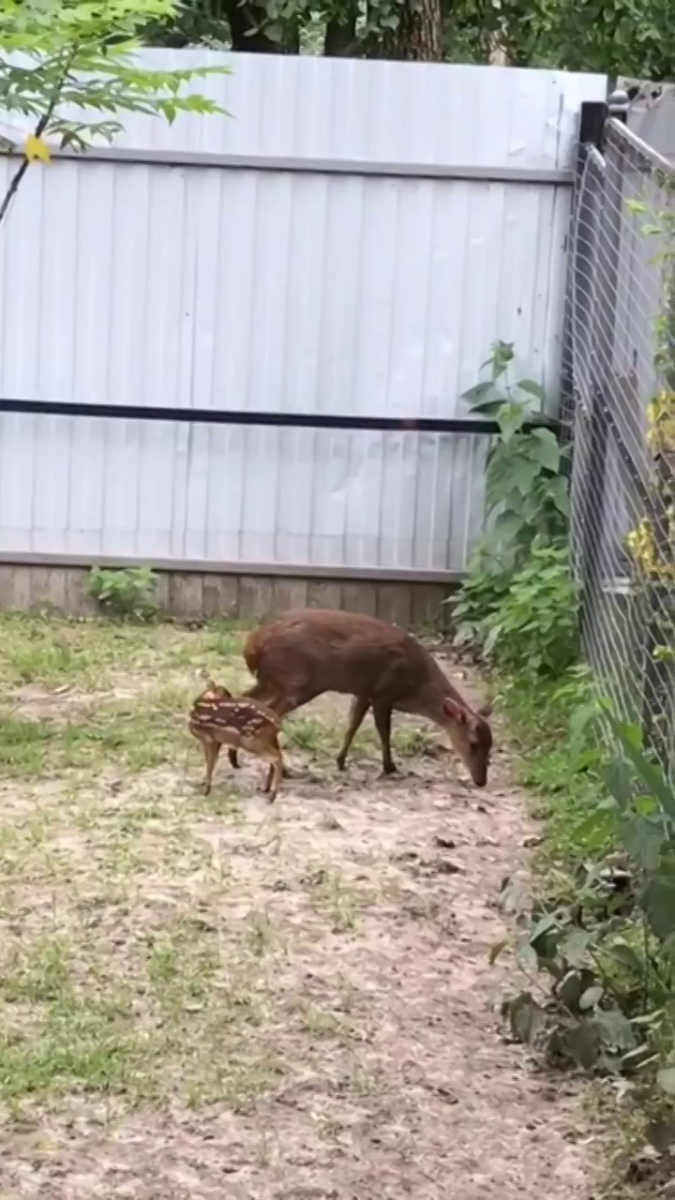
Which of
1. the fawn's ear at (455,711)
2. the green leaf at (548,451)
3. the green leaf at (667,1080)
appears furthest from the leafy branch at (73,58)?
the green leaf at (667,1080)

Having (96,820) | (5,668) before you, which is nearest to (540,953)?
(96,820)

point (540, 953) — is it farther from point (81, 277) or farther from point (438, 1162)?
point (81, 277)

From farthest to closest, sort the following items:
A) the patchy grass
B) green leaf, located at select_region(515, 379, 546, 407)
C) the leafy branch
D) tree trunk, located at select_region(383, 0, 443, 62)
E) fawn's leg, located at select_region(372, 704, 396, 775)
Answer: tree trunk, located at select_region(383, 0, 443, 62) < green leaf, located at select_region(515, 379, 546, 407) < fawn's leg, located at select_region(372, 704, 396, 775) < the patchy grass < the leafy branch

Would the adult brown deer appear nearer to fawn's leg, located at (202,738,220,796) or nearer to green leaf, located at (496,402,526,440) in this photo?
fawn's leg, located at (202,738,220,796)

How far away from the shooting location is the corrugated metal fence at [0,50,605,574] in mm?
8766

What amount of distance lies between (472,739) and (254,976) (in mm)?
1999

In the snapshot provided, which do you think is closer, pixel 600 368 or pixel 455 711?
pixel 455 711

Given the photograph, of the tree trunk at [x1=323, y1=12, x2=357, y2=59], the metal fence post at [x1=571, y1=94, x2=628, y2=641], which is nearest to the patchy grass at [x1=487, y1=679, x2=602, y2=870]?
the metal fence post at [x1=571, y1=94, x2=628, y2=641]

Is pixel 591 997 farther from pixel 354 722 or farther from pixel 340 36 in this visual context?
pixel 340 36

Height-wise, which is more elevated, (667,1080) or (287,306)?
(287,306)

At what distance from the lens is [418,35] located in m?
11.6

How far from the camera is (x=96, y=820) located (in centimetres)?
638

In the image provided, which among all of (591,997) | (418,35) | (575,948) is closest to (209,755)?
(575,948)

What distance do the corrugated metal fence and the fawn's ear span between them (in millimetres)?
2139
